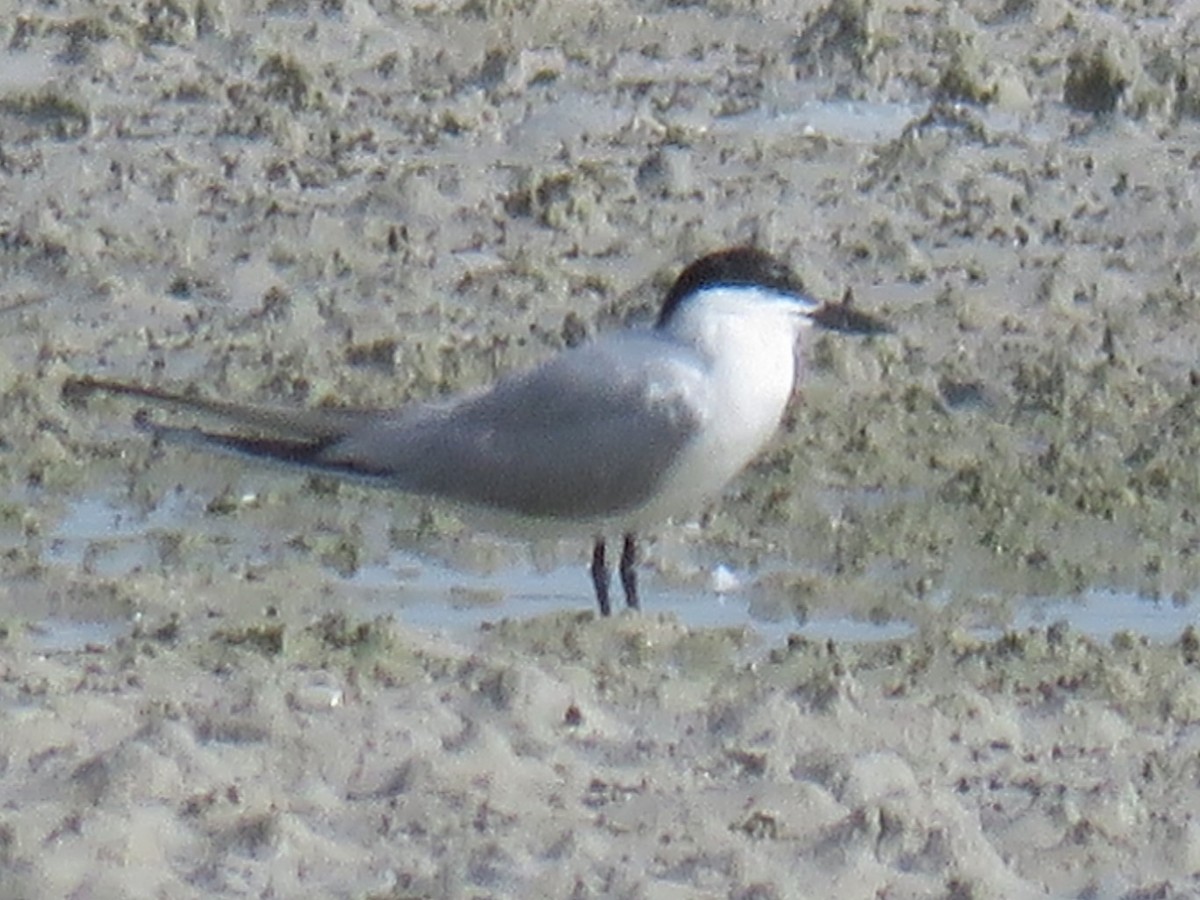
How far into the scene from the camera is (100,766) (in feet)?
21.3

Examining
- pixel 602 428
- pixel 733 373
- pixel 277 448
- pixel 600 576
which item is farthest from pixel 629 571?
pixel 277 448

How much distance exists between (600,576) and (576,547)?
26.0 inches

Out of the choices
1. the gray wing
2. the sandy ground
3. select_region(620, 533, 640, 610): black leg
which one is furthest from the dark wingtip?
the sandy ground

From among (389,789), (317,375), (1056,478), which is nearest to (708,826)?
(389,789)

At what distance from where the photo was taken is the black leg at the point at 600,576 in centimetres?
791

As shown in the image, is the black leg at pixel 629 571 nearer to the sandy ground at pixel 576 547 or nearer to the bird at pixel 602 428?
the bird at pixel 602 428

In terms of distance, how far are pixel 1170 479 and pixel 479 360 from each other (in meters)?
2.03

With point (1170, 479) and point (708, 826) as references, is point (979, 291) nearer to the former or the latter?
point (1170, 479)

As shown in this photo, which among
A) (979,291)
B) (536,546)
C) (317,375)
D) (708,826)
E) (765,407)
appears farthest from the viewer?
(979,291)

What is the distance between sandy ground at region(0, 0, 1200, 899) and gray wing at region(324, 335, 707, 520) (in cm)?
30

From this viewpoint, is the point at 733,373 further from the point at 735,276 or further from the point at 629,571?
the point at 629,571

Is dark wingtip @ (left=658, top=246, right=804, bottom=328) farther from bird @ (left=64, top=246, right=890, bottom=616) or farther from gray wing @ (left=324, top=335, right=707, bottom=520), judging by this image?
gray wing @ (left=324, top=335, right=707, bottom=520)

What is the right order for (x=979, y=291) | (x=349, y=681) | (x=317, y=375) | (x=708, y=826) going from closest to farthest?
(x=708, y=826) → (x=349, y=681) → (x=317, y=375) → (x=979, y=291)

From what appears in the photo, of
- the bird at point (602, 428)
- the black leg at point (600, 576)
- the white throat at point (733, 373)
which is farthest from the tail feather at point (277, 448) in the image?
the white throat at point (733, 373)
